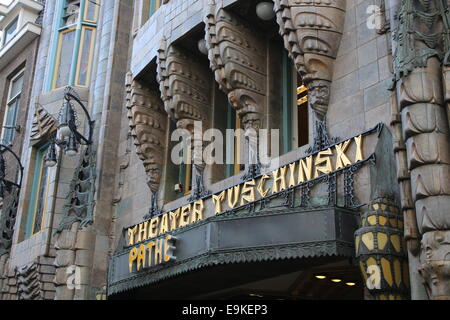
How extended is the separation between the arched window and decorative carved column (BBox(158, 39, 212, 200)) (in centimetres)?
601

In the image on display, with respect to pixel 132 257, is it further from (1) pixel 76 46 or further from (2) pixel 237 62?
(1) pixel 76 46

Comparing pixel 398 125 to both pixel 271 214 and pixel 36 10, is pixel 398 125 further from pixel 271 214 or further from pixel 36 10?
pixel 36 10

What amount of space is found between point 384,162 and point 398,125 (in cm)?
101

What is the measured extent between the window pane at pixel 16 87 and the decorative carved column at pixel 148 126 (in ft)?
37.3

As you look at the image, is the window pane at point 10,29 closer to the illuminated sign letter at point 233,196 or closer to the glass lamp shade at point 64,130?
the glass lamp shade at point 64,130

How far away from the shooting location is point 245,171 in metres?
16.5

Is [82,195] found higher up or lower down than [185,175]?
lower down

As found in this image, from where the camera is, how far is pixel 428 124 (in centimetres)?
1163

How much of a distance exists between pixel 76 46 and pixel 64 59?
0.75 metres

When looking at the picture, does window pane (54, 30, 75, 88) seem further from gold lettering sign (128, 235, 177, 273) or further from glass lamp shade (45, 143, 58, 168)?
gold lettering sign (128, 235, 177, 273)

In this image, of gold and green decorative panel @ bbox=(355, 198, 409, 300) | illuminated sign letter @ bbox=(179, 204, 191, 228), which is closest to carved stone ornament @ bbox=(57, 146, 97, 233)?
illuminated sign letter @ bbox=(179, 204, 191, 228)

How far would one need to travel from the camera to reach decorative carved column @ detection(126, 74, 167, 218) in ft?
64.4
